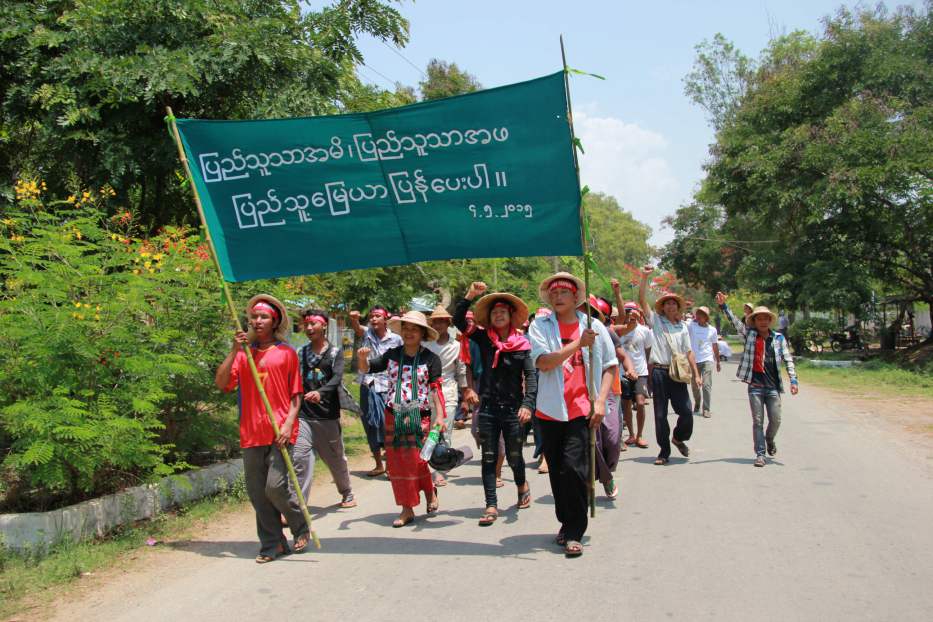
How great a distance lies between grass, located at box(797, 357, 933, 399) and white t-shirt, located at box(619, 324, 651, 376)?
10104mm

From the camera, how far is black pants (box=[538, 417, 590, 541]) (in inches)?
219

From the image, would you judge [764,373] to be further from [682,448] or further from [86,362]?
[86,362]

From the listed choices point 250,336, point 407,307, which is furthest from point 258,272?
point 407,307

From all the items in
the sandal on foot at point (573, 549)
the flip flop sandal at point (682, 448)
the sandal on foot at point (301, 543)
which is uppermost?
the sandal on foot at point (301, 543)

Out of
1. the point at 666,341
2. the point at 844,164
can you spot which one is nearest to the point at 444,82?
the point at 844,164

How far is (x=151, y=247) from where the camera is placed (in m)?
7.80

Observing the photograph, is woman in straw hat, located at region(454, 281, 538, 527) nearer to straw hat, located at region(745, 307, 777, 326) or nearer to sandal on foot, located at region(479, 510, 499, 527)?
sandal on foot, located at region(479, 510, 499, 527)

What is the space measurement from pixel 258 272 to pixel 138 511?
2369mm

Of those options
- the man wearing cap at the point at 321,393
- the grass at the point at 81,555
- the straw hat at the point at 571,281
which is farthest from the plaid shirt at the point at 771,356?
the grass at the point at 81,555

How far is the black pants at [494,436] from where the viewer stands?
261 inches

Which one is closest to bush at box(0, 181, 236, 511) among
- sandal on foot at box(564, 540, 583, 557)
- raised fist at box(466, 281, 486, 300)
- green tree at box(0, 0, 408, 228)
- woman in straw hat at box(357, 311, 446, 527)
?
woman in straw hat at box(357, 311, 446, 527)

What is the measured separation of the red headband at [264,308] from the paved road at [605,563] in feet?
6.15

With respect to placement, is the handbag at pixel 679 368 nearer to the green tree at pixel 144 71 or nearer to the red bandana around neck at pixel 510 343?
the red bandana around neck at pixel 510 343

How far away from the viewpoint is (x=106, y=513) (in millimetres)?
6266
